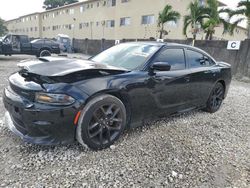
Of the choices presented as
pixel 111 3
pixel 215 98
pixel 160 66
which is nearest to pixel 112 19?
pixel 111 3

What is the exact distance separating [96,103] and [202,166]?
1.55 meters

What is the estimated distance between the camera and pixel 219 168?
8.70ft

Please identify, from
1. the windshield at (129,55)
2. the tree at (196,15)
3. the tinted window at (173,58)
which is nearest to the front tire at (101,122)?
the windshield at (129,55)

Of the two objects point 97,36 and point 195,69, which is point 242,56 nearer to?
point 195,69

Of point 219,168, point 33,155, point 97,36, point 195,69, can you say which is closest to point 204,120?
point 195,69

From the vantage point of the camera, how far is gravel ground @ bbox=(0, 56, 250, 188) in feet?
7.43

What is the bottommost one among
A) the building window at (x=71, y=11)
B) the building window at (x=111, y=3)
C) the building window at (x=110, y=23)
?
the building window at (x=110, y=23)

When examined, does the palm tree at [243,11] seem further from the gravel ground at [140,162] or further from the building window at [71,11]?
the building window at [71,11]

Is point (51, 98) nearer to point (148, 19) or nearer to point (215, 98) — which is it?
point (215, 98)

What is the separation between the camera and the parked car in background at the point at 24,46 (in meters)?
13.1

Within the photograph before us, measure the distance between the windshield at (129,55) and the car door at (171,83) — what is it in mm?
182

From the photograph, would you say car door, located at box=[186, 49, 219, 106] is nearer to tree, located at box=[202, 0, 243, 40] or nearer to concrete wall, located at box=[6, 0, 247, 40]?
tree, located at box=[202, 0, 243, 40]

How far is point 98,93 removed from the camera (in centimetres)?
261

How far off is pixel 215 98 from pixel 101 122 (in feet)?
10.2
